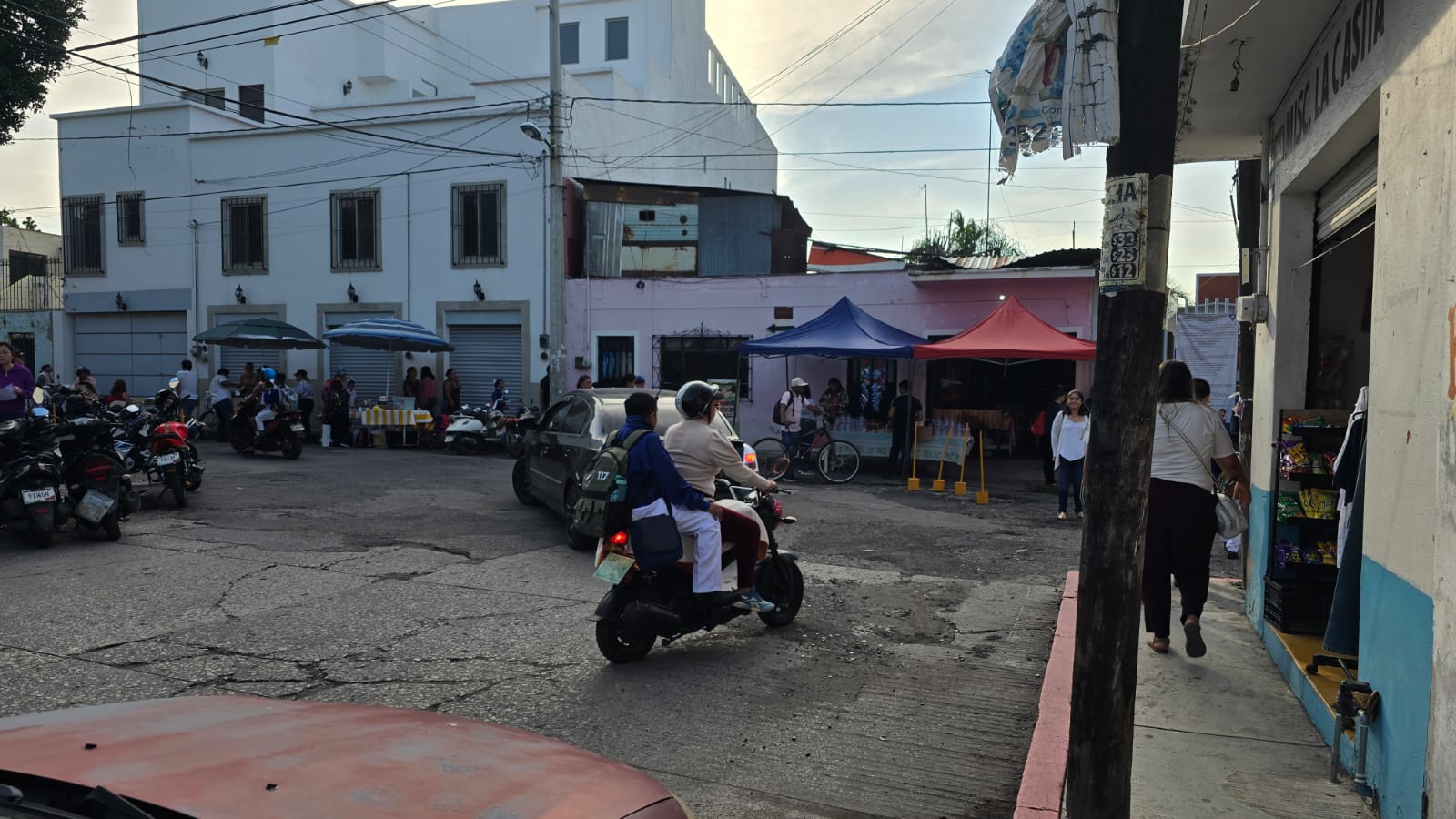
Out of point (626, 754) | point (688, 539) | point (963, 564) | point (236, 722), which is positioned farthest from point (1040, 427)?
point (236, 722)

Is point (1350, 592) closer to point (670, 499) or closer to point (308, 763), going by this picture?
point (670, 499)

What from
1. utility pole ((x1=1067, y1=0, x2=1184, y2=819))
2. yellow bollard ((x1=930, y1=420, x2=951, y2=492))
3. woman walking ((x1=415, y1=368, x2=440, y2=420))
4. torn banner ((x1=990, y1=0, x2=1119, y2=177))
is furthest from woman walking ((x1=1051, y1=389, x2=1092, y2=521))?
woman walking ((x1=415, y1=368, x2=440, y2=420))

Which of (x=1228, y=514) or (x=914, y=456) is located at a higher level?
(x=1228, y=514)

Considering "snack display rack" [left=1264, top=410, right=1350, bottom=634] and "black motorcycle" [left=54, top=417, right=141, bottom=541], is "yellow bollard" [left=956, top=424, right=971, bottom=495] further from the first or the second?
"black motorcycle" [left=54, top=417, right=141, bottom=541]

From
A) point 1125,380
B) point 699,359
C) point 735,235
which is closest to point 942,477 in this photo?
point 699,359

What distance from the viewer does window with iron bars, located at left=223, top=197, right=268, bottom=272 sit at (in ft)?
79.9

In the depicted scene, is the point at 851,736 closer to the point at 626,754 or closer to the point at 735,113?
the point at 626,754

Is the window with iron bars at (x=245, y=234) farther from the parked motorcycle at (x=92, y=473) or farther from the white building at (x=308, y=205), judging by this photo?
the parked motorcycle at (x=92, y=473)

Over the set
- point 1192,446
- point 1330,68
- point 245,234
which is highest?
point 245,234

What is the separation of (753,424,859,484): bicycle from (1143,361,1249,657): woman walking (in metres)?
9.73

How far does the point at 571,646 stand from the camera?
6.01 m

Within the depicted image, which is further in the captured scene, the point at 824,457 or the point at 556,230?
the point at 556,230

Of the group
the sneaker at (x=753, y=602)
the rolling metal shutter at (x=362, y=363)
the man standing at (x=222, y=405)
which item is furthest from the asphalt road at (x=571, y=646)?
the rolling metal shutter at (x=362, y=363)

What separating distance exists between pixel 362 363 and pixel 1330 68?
2234cm
